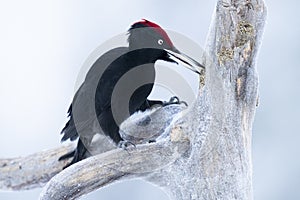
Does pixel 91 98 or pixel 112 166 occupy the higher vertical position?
pixel 91 98

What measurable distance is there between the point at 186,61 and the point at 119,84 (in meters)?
0.21

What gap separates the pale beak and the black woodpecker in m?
0.02

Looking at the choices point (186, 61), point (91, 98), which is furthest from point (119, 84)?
point (186, 61)

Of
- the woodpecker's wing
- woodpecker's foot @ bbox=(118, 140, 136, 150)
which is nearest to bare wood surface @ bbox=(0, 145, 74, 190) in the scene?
the woodpecker's wing

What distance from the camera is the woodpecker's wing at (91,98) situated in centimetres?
138

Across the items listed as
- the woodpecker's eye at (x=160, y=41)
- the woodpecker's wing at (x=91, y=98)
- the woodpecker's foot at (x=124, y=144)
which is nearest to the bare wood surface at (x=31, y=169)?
the woodpecker's wing at (x=91, y=98)

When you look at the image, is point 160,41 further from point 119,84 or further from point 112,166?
point 112,166

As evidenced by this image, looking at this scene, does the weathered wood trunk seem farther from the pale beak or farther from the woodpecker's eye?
the woodpecker's eye

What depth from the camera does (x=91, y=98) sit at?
138 centimetres

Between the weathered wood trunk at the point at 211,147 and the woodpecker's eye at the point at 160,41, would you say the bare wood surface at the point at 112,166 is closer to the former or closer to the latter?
the weathered wood trunk at the point at 211,147

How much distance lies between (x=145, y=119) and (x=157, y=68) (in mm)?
154

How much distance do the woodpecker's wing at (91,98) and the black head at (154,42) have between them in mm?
47

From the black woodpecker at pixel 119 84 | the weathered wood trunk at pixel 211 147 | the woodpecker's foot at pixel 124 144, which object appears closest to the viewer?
the weathered wood trunk at pixel 211 147

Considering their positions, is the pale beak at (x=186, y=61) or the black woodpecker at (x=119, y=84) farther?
the black woodpecker at (x=119, y=84)
